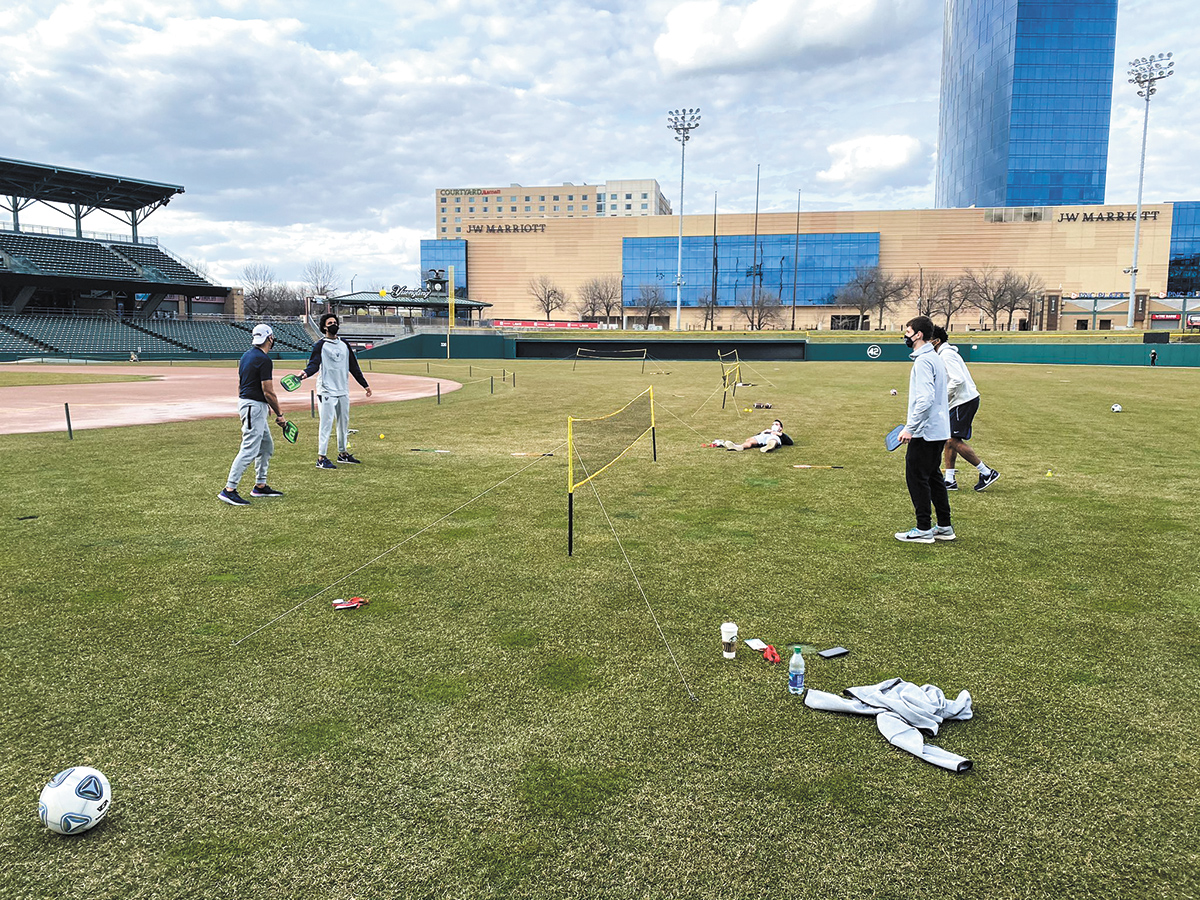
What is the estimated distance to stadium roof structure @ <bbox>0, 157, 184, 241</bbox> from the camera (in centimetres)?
5716

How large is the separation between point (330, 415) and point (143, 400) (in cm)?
1666

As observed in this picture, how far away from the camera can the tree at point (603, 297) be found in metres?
119

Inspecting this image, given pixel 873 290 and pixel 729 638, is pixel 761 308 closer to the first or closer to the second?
pixel 873 290

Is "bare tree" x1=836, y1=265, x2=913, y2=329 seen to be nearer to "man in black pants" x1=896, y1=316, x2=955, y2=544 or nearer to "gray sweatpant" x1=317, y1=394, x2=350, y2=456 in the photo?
"gray sweatpant" x1=317, y1=394, x2=350, y2=456

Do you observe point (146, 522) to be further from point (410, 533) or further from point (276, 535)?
point (410, 533)

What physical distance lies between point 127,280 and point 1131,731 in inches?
2970

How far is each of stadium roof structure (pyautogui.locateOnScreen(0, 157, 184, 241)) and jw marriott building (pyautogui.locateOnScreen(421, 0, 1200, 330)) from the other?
219ft

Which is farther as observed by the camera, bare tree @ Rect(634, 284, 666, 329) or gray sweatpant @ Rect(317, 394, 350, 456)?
bare tree @ Rect(634, 284, 666, 329)

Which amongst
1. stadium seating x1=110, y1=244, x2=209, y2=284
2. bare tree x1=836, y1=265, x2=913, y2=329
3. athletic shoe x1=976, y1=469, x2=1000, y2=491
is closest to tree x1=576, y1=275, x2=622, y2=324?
bare tree x1=836, y1=265, x2=913, y2=329

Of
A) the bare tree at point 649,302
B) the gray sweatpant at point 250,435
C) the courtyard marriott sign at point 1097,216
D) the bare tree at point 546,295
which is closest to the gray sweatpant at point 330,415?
the gray sweatpant at point 250,435

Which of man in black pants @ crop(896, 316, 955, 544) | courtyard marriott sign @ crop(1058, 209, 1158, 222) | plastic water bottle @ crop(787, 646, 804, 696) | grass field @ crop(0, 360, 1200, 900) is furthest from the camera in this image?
courtyard marriott sign @ crop(1058, 209, 1158, 222)

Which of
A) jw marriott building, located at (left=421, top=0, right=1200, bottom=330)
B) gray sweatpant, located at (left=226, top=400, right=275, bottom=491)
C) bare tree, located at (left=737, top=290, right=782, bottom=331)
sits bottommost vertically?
gray sweatpant, located at (left=226, top=400, right=275, bottom=491)

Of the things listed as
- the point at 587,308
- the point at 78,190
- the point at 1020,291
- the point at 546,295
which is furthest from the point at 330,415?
the point at 546,295

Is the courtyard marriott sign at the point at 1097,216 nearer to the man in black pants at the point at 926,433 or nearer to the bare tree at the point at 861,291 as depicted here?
the bare tree at the point at 861,291
